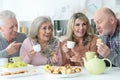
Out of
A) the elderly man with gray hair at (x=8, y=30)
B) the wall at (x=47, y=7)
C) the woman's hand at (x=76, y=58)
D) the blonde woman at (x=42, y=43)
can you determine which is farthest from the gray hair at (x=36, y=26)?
the wall at (x=47, y=7)

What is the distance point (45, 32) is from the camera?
7.70ft

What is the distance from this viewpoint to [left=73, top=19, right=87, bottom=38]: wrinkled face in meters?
2.36

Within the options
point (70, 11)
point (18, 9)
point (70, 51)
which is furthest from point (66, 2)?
point (70, 51)

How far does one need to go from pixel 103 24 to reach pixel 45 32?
557mm

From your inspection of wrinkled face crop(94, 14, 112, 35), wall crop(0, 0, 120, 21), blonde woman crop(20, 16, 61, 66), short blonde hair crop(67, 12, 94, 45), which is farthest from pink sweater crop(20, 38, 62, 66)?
wall crop(0, 0, 120, 21)

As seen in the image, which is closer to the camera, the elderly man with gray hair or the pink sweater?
the pink sweater

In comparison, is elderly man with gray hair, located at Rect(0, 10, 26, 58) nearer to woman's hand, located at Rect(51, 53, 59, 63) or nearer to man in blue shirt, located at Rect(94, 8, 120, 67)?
woman's hand, located at Rect(51, 53, 59, 63)

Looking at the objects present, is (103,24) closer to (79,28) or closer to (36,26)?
(79,28)

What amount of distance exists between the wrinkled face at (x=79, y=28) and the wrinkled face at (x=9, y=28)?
0.60 metres

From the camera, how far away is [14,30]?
2.53 metres

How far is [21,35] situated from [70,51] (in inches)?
24.5

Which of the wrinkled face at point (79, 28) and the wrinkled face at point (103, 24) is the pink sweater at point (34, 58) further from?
the wrinkled face at point (103, 24)

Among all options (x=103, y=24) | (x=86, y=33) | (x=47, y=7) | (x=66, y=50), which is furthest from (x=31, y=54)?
(x=47, y=7)

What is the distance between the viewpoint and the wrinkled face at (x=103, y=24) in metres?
2.35
